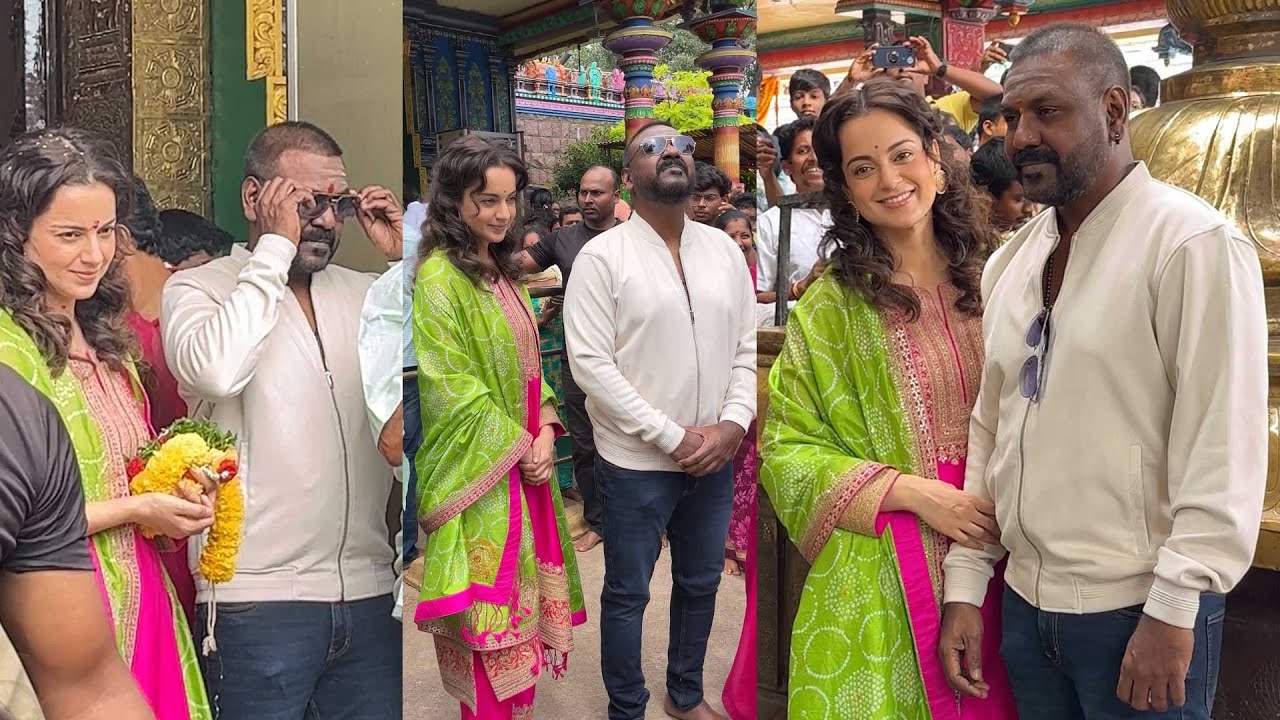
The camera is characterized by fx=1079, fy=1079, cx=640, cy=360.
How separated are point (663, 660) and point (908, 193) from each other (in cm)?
178

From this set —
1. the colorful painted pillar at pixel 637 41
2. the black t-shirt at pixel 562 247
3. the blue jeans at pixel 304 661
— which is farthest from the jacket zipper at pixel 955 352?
the black t-shirt at pixel 562 247

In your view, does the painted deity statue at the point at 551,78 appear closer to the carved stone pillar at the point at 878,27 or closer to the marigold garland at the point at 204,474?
the carved stone pillar at the point at 878,27

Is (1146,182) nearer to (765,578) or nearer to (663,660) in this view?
(765,578)

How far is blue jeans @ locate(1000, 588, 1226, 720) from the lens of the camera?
1.11 meters

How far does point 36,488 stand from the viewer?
1.07 m

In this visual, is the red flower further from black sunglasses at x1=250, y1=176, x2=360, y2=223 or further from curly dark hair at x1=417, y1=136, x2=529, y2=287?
curly dark hair at x1=417, y1=136, x2=529, y2=287

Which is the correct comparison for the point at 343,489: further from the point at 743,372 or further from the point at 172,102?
the point at 743,372

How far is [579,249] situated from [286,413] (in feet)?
5.08

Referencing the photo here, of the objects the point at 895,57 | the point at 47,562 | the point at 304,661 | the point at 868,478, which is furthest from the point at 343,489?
the point at 895,57

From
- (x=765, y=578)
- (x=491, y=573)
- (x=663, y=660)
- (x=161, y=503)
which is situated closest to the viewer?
(x=161, y=503)

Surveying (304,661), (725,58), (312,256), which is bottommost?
(304,661)

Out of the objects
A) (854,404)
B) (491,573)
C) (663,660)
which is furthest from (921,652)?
(663,660)

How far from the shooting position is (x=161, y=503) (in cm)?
116

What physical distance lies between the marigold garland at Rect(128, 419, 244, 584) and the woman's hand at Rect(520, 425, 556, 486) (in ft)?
3.32
